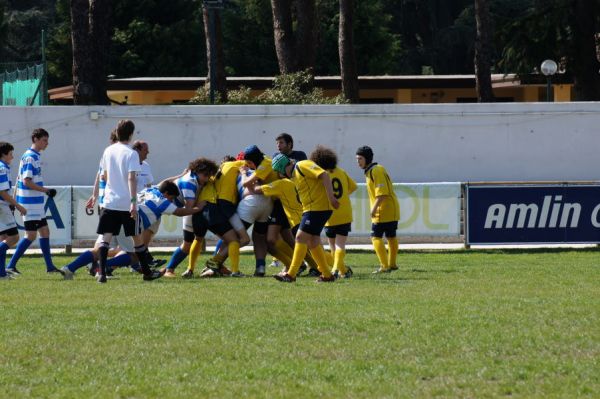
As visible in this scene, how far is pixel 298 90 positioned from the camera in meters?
28.2

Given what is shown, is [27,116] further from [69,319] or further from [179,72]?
[179,72]

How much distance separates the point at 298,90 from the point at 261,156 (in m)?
13.6

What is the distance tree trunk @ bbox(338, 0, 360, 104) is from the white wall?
9.33 meters

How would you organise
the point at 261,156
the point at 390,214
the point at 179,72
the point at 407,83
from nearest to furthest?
the point at 261,156, the point at 390,214, the point at 407,83, the point at 179,72

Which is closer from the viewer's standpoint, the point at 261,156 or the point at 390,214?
the point at 261,156

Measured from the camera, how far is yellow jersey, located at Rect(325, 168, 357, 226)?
Result: 1466 cm

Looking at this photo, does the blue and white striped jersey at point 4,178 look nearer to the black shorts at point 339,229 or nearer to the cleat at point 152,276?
the cleat at point 152,276

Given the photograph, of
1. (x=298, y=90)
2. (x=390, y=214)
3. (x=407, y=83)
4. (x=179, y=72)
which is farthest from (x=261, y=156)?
(x=179, y=72)

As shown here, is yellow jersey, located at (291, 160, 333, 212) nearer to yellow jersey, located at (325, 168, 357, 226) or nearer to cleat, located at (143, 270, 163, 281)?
yellow jersey, located at (325, 168, 357, 226)

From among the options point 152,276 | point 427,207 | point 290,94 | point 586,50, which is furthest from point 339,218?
point 586,50

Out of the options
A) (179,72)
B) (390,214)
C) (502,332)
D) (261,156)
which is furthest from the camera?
(179,72)

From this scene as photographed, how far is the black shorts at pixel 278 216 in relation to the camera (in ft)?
50.2

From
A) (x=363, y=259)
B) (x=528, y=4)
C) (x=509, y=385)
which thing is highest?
(x=528, y=4)

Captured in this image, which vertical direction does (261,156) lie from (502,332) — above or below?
above
